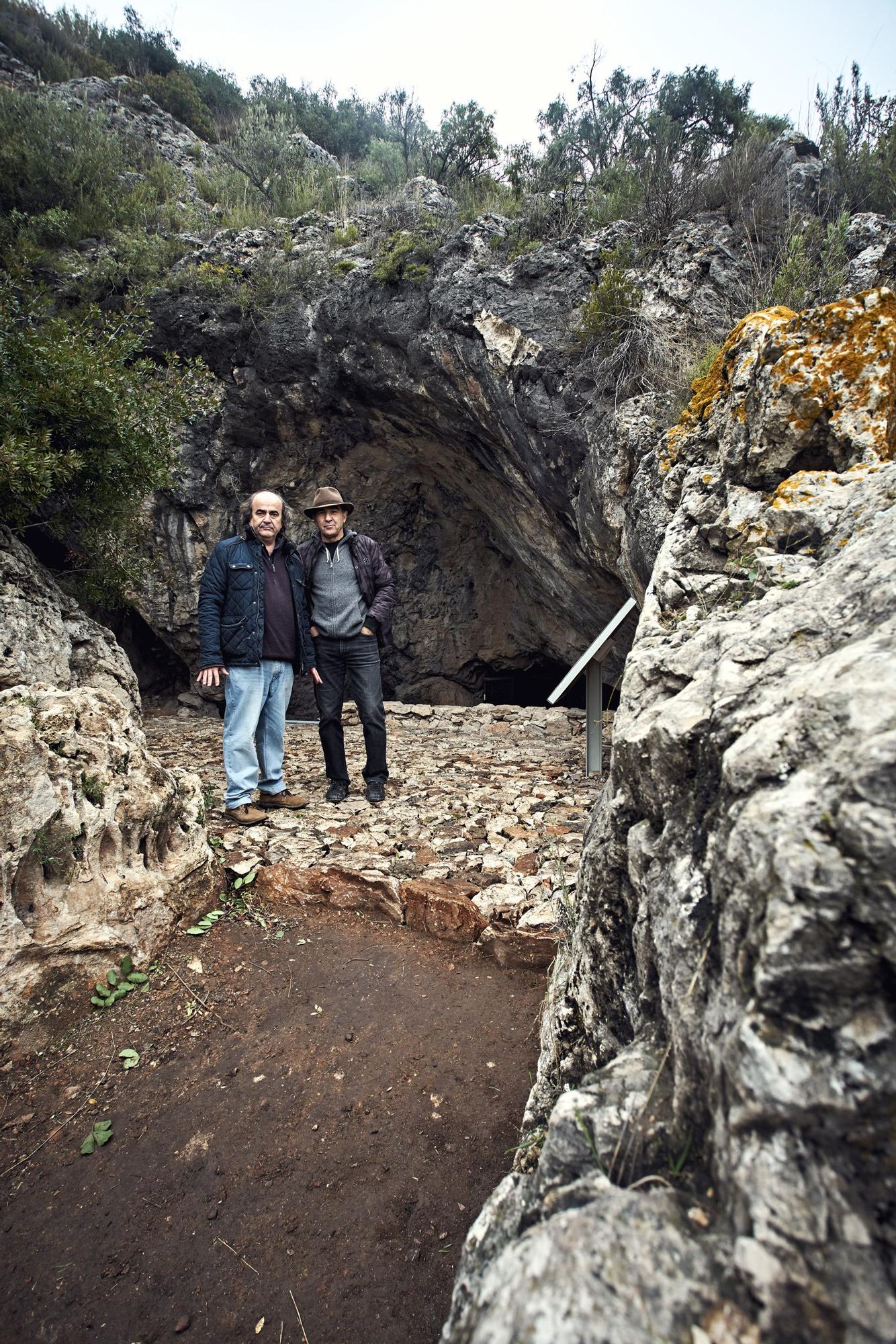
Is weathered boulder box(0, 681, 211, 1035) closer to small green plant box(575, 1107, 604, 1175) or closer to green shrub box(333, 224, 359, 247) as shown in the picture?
small green plant box(575, 1107, 604, 1175)

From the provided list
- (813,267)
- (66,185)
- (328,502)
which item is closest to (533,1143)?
(328,502)

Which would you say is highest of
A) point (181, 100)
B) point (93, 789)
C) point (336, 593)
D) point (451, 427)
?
point (181, 100)

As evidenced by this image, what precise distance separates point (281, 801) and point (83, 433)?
3.75 m

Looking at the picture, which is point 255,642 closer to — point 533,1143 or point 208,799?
point 208,799

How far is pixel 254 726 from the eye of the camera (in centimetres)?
464

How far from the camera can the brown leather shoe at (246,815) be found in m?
4.64

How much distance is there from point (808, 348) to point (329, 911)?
378 centimetres

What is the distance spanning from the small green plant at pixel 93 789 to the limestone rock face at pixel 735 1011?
8.23ft

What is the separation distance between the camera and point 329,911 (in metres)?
3.81

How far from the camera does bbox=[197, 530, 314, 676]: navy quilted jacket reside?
451 cm

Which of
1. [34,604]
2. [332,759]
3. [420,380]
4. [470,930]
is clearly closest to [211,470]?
[420,380]

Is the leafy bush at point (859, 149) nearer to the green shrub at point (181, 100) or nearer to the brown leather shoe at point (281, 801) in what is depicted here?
the brown leather shoe at point (281, 801)

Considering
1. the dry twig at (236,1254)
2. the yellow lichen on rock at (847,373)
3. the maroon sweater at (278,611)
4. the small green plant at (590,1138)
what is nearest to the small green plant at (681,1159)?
the small green plant at (590,1138)

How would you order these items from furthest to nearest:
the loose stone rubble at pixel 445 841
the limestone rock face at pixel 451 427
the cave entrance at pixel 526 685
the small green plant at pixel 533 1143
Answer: the cave entrance at pixel 526 685 → the limestone rock face at pixel 451 427 → the loose stone rubble at pixel 445 841 → the small green plant at pixel 533 1143
